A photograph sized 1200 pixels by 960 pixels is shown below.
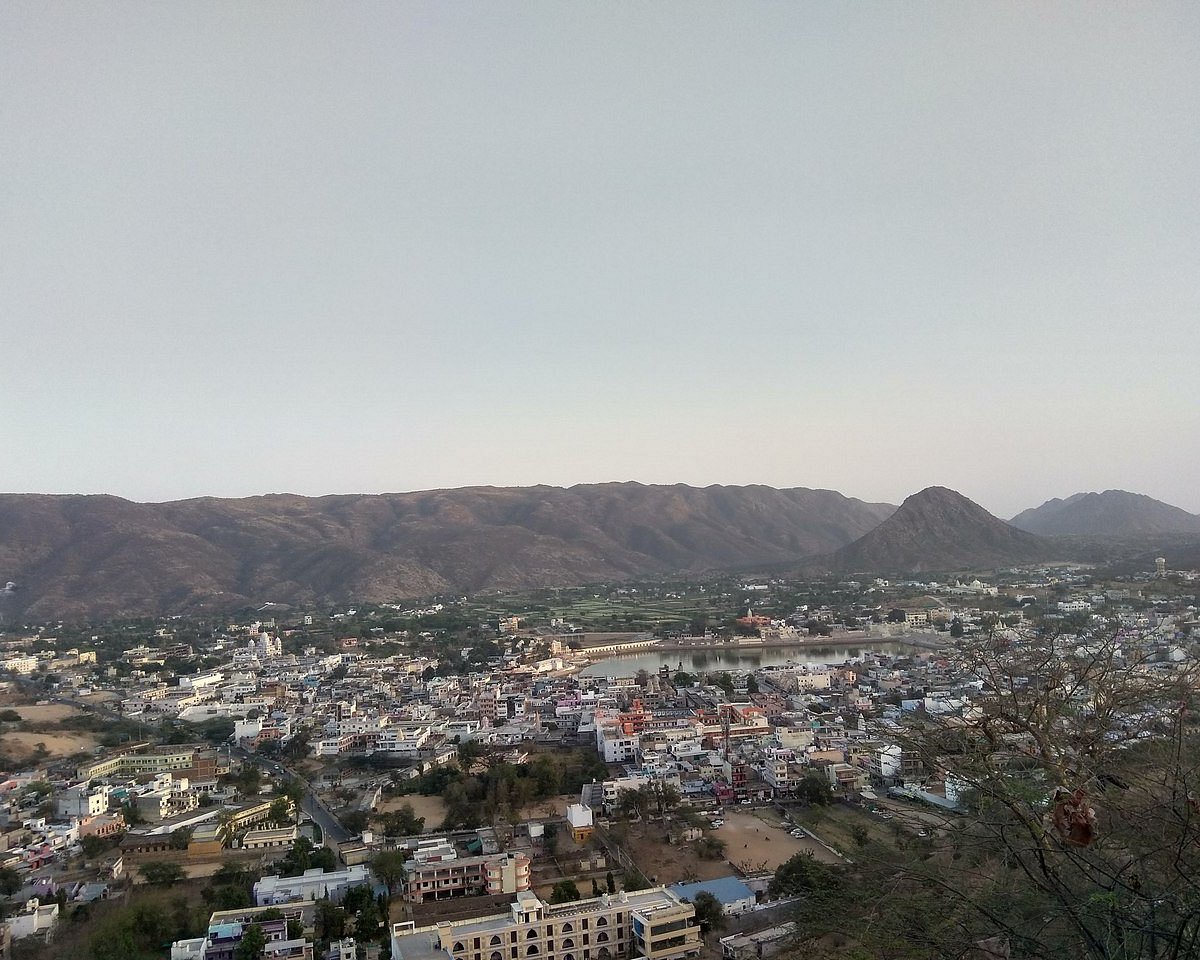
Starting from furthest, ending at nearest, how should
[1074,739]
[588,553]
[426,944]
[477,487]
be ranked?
[477,487] → [588,553] → [426,944] → [1074,739]

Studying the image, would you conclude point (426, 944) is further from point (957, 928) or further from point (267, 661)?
point (267, 661)

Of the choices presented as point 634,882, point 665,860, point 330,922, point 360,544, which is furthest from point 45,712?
point 360,544

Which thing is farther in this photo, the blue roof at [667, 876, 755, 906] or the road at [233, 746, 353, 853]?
the road at [233, 746, 353, 853]

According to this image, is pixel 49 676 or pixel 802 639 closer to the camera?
pixel 49 676

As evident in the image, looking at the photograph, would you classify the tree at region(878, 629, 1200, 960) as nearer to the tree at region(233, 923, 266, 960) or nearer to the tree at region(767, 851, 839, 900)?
the tree at region(767, 851, 839, 900)

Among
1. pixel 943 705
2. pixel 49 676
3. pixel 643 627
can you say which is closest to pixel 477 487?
pixel 643 627

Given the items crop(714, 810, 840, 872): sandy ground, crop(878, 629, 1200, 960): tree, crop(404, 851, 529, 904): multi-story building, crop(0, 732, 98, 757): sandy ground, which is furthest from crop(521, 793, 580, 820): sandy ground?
crop(0, 732, 98, 757): sandy ground
